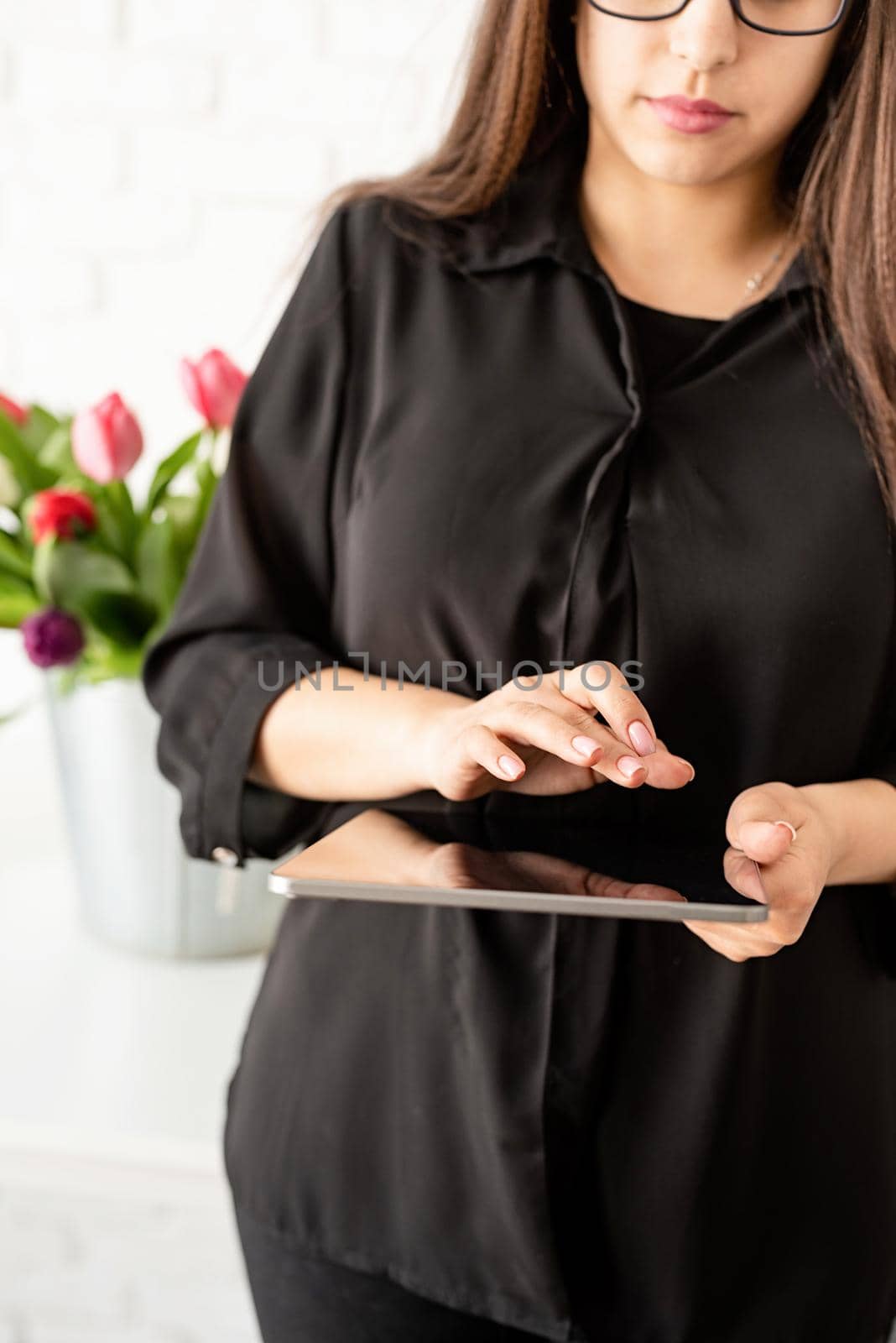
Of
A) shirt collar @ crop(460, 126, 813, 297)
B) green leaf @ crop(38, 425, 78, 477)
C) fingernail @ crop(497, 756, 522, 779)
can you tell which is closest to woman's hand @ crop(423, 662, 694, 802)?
fingernail @ crop(497, 756, 522, 779)

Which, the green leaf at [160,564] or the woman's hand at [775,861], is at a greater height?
the woman's hand at [775,861]

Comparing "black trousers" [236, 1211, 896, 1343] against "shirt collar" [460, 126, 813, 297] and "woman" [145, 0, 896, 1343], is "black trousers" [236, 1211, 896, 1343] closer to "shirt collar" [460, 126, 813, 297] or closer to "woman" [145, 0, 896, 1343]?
"woman" [145, 0, 896, 1343]

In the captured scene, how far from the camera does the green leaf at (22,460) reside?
3.69ft

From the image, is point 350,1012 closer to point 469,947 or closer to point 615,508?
point 469,947

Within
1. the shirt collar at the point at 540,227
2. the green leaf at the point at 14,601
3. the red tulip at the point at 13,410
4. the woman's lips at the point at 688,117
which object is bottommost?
the green leaf at the point at 14,601

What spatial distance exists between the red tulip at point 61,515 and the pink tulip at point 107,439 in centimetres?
3

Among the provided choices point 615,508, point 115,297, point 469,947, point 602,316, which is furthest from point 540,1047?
point 115,297

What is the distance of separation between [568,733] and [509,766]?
0.03m

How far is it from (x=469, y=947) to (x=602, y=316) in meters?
0.37

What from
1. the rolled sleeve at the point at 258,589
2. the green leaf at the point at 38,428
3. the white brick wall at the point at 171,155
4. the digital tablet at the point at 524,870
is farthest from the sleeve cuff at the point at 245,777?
the white brick wall at the point at 171,155

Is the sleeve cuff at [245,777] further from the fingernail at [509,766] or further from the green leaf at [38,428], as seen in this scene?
the green leaf at [38,428]

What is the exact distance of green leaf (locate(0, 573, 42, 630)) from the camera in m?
1.12

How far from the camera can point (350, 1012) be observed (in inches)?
31.2

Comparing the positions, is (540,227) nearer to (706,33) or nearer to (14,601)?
(706,33)
